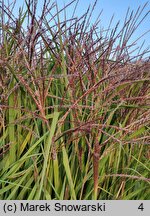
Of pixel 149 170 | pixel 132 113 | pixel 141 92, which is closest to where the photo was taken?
pixel 149 170

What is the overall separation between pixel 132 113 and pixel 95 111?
0.79ft

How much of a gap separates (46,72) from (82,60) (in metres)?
0.26

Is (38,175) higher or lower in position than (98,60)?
lower

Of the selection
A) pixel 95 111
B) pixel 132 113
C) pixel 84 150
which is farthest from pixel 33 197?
pixel 132 113

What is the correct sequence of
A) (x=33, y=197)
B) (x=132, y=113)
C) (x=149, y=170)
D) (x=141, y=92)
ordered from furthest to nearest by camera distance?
1. (x=141, y=92)
2. (x=132, y=113)
3. (x=149, y=170)
4. (x=33, y=197)

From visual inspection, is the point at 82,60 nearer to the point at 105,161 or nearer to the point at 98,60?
the point at 98,60

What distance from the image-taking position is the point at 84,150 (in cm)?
141

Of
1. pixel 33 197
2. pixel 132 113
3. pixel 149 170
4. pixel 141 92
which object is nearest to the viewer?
pixel 33 197

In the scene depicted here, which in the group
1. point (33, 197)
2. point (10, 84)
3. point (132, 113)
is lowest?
point (33, 197)

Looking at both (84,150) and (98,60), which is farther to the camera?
(98,60)

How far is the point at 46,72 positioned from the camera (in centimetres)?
173

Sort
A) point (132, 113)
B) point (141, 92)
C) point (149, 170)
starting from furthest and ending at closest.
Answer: point (141, 92)
point (132, 113)
point (149, 170)

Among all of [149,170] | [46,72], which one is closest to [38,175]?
[149,170]

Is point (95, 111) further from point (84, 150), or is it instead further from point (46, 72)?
point (46, 72)
